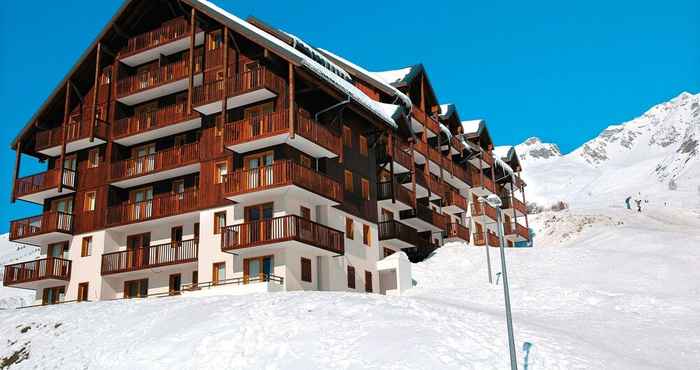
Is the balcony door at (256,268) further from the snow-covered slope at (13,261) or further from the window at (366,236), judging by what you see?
the snow-covered slope at (13,261)

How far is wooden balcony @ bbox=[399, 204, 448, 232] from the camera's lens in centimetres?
5181

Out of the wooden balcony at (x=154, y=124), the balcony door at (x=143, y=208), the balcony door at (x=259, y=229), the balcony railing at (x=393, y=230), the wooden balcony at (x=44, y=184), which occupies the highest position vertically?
the wooden balcony at (x=154, y=124)

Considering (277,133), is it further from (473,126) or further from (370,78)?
(473,126)

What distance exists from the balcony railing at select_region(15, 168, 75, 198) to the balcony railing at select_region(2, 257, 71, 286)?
14.1 feet

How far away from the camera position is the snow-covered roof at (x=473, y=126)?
67625 mm

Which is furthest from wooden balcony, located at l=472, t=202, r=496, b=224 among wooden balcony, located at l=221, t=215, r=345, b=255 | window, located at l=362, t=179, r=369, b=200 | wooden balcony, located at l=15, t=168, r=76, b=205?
wooden balcony, located at l=15, t=168, r=76, b=205

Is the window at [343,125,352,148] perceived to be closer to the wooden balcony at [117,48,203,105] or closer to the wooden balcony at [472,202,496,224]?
the wooden balcony at [117,48,203,105]

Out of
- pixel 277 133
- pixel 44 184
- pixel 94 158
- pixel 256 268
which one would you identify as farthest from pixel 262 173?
pixel 44 184

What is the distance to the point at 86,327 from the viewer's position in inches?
1192

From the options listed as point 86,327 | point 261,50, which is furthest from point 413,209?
point 86,327

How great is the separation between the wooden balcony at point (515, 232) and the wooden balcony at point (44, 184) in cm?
3922

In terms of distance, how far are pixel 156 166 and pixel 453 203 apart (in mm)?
25243

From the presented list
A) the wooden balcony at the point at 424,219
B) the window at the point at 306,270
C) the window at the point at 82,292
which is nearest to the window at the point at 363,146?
the wooden balcony at the point at 424,219

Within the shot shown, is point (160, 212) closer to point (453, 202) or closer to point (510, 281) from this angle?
point (510, 281)
